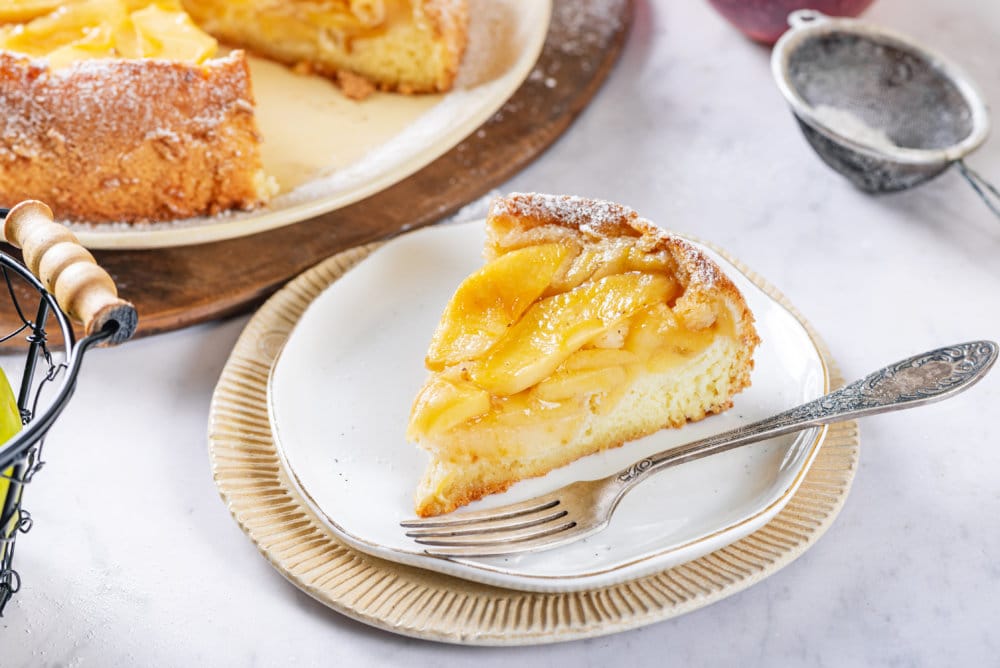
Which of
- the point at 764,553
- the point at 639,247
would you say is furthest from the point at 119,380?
the point at 764,553

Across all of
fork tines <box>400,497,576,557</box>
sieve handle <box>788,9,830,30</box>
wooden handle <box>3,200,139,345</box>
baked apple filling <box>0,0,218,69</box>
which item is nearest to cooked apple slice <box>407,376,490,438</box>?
fork tines <box>400,497,576,557</box>

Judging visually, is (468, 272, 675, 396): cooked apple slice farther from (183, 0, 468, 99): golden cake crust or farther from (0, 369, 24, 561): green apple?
(183, 0, 468, 99): golden cake crust

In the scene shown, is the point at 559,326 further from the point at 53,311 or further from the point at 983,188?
the point at 983,188

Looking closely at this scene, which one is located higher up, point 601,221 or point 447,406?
point 601,221

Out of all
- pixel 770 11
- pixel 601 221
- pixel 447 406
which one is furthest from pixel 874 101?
pixel 447 406

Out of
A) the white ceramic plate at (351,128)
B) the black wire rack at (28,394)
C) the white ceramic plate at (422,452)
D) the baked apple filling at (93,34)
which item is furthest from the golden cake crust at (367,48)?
the black wire rack at (28,394)
